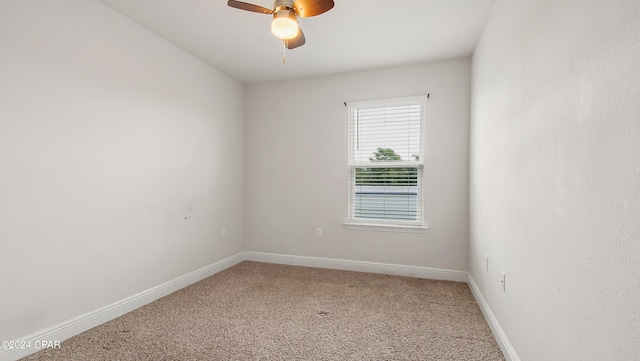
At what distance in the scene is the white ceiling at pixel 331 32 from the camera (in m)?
2.33

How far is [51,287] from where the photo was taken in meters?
2.00

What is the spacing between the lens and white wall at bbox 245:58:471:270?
3314 millimetres

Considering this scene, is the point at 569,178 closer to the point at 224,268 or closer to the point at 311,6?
the point at 311,6

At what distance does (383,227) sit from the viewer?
3572mm

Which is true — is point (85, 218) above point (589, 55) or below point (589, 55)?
below

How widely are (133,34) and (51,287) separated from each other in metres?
2.11

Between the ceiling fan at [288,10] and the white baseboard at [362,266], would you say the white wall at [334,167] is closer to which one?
the white baseboard at [362,266]

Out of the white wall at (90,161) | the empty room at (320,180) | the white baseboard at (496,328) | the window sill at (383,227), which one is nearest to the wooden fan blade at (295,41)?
the empty room at (320,180)

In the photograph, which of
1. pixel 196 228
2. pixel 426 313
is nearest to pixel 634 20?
pixel 426 313

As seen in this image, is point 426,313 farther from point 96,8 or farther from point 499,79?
point 96,8

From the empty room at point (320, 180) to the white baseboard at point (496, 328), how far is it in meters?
0.02

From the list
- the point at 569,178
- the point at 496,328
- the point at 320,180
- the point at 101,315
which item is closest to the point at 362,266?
the point at 320,180

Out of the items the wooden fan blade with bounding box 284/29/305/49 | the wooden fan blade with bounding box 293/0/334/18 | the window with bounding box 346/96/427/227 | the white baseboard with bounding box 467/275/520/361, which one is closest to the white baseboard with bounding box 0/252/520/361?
the white baseboard with bounding box 467/275/520/361

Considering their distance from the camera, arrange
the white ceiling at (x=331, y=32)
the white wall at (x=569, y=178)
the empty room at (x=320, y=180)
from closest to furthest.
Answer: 1. the white wall at (x=569, y=178)
2. the empty room at (x=320, y=180)
3. the white ceiling at (x=331, y=32)
